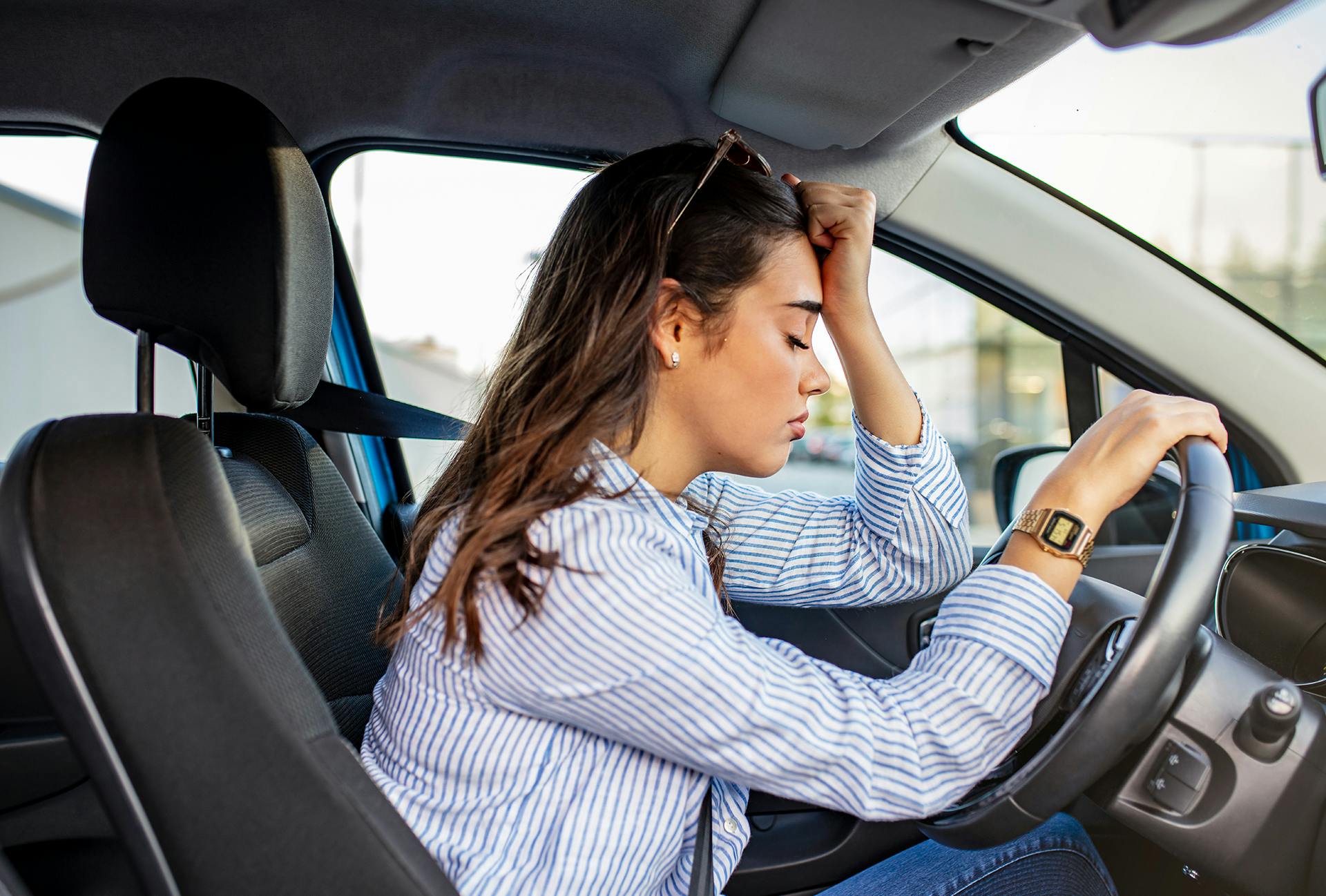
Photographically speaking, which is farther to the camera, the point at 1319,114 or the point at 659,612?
the point at 1319,114

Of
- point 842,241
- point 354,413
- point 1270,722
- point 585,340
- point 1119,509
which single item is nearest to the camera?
point 1270,722

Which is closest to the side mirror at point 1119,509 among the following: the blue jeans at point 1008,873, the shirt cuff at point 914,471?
the shirt cuff at point 914,471

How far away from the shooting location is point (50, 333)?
207cm

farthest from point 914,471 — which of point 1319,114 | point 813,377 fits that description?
point 1319,114

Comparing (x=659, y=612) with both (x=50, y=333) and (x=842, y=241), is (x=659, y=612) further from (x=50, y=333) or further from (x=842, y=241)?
(x=50, y=333)

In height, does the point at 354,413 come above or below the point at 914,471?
below

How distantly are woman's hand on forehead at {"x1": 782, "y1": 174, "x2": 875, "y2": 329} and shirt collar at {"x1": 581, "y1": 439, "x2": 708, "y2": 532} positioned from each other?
423 millimetres

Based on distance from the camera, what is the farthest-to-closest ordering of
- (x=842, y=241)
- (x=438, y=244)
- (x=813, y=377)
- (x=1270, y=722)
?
1. (x=438, y=244)
2. (x=842, y=241)
3. (x=813, y=377)
4. (x=1270, y=722)

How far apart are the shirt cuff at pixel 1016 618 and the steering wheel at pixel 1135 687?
0.05 metres

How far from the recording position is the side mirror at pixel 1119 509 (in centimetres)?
180

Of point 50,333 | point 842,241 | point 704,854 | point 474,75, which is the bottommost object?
point 704,854

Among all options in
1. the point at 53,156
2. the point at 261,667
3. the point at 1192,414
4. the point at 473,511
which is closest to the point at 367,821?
the point at 261,667

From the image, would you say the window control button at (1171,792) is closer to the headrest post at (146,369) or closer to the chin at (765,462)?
the chin at (765,462)

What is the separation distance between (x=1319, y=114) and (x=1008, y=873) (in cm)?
86
